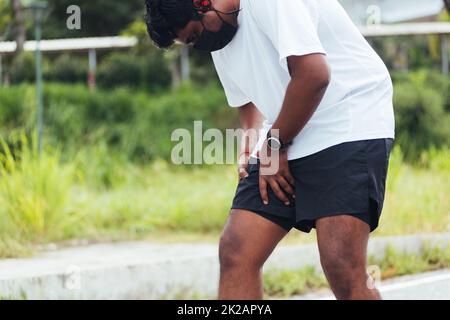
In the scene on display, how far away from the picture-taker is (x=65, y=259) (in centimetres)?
754

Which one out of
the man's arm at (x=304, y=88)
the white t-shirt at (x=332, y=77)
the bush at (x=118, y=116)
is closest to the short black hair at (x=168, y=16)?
the white t-shirt at (x=332, y=77)

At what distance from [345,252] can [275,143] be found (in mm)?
419

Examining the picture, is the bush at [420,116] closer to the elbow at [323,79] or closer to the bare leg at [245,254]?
the bare leg at [245,254]

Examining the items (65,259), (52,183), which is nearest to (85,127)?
(52,183)

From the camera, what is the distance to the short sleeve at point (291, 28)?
292 centimetres

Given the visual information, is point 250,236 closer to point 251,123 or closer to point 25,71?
point 251,123

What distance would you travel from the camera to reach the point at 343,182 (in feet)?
10.0

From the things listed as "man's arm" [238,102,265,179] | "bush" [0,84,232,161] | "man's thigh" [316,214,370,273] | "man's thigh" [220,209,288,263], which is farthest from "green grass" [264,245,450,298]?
"bush" [0,84,232,161]

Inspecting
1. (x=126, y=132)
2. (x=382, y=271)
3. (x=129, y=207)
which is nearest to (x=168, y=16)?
(x=382, y=271)

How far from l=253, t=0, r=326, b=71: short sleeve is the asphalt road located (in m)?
3.24

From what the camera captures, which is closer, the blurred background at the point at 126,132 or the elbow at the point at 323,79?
the elbow at the point at 323,79

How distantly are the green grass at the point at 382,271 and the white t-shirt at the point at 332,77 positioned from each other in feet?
10.5

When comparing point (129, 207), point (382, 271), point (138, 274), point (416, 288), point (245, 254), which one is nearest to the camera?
point (245, 254)
